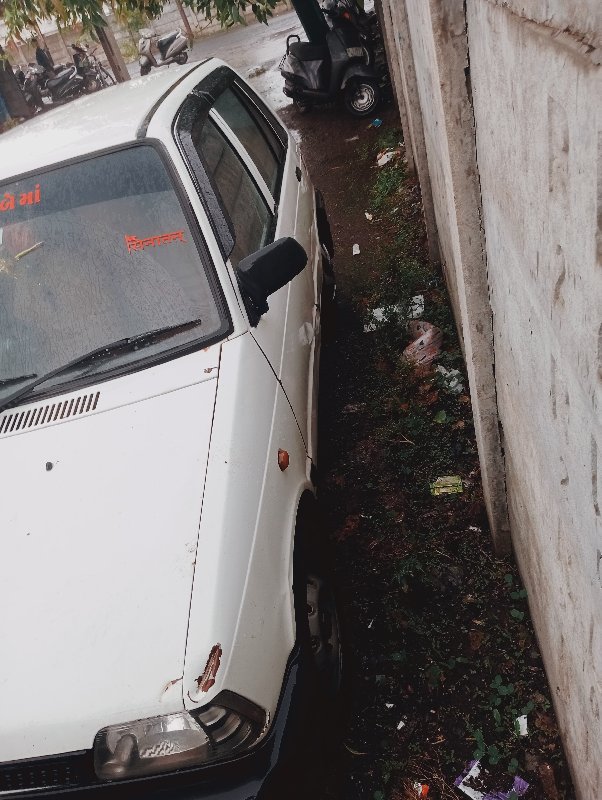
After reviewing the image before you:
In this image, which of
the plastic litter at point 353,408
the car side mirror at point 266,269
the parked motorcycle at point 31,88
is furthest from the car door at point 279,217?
the parked motorcycle at point 31,88

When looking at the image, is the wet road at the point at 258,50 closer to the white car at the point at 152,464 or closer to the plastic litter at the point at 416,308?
the plastic litter at the point at 416,308

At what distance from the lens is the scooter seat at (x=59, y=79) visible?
1534 cm

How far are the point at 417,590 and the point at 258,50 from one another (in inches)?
558

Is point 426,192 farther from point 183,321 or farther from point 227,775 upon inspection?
point 227,775

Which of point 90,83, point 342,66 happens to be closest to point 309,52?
point 342,66

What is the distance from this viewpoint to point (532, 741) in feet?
7.06

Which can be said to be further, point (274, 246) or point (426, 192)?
point (426, 192)

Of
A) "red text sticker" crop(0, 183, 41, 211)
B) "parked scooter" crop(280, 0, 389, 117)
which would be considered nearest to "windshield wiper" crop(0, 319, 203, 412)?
"red text sticker" crop(0, 183, 41, 211)

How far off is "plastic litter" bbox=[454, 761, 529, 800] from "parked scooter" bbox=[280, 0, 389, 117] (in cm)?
755

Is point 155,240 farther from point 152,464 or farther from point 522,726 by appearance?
point 522,726

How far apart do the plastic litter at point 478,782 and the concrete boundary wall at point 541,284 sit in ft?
0.76

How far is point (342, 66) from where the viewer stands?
25.5 feet

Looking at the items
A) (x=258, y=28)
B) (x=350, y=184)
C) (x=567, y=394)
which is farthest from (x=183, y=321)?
(x=258, y=28)

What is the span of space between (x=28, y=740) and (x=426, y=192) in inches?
156
